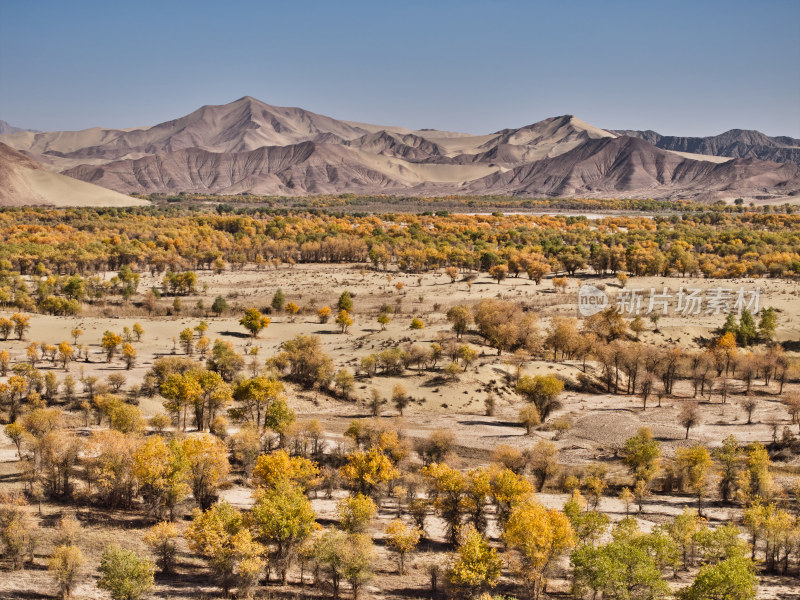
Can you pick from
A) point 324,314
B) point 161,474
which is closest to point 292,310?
point 324,314

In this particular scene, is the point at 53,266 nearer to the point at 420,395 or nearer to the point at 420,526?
the point at 420,395

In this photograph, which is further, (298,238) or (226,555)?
(298,238)

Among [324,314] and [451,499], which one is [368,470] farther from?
[324,314]

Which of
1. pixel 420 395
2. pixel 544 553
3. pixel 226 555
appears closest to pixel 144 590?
pixel 226 555

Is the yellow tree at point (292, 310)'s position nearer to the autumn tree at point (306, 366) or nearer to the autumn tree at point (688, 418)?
the autumn tree at point (306, 366)

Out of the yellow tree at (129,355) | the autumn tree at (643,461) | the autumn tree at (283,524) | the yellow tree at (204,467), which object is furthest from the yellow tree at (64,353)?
the autumn tree at (643,461)
